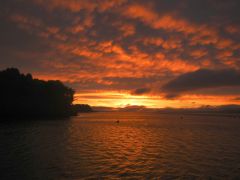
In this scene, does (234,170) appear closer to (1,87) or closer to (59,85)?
(1,87)

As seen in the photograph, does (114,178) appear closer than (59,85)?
Yes

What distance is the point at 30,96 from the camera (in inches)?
5344

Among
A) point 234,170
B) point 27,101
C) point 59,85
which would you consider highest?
point 59,85

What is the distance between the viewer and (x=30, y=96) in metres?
136

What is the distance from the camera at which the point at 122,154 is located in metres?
32.4

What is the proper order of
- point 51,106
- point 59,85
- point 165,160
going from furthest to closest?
point 59,85, point 51,106, point 165,160

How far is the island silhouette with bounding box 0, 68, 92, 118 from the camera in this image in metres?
118

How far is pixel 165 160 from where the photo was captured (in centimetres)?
2897

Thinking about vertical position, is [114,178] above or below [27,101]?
below

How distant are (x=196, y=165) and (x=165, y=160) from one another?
430 cm

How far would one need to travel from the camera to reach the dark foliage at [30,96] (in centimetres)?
11800

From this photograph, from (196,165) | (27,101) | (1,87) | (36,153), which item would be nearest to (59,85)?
(27,101)

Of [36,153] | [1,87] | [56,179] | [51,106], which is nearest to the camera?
[56,179]

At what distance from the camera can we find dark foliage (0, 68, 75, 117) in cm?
11800
